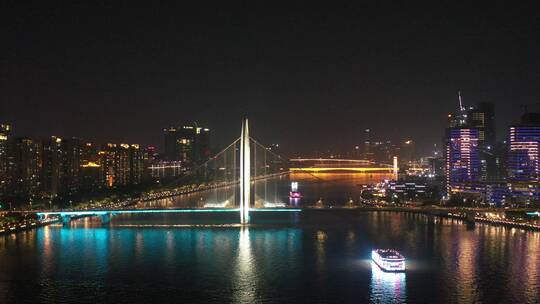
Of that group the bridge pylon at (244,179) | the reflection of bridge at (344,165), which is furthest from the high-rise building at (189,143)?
the bridge pylon at (244,179)

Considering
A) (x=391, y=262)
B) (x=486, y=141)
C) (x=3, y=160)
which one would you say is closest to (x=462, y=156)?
(x=486, y=141)

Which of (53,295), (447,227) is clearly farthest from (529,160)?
(53,295)

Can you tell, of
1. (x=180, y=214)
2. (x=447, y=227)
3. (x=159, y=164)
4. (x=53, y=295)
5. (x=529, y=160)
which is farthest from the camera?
(x=159, y=164)

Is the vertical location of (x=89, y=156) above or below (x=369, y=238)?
above

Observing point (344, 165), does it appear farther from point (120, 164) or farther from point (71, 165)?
point (71, 165)

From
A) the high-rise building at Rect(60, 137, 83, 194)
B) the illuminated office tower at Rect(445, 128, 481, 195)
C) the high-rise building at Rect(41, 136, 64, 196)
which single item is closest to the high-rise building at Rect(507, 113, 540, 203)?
the illuminated office tower at Rect(445, 128, 481, 195)

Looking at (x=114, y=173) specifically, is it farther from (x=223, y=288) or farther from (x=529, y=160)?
(x=223, y=288)

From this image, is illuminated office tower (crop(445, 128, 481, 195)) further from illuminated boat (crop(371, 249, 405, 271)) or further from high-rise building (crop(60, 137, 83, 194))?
illuminated boat (crop(371, 249, 405, 271))
